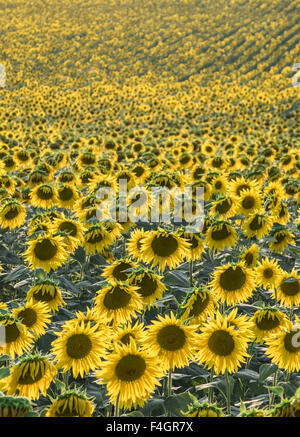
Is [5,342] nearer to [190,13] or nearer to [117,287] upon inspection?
[117,287]

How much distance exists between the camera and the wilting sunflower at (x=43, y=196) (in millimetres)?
7523

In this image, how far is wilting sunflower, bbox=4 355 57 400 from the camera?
2.80 meters

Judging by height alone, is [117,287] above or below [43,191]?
below

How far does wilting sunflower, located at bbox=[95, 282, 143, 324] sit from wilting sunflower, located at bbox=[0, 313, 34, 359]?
0.73 metres

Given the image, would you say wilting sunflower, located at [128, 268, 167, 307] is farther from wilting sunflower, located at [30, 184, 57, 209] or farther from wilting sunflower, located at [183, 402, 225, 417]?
A: wilting sunflower, located at [30, 184, 57, 209]

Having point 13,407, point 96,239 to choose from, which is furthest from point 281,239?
point 13,407

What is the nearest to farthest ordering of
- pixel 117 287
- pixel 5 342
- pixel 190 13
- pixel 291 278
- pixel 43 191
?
pixel 5 342 → pixel 117 287 → pixel 291 278 → pixel 43 191 → pixel 190 13

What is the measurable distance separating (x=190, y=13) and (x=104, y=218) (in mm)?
77665

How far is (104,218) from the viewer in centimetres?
615

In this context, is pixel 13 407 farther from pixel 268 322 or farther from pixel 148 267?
pixel 148 267

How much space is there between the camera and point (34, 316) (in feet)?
13.0

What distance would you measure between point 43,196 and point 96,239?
7.32 ft

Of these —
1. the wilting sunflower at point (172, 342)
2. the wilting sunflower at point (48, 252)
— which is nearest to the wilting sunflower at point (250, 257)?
the wilting sunflower at point (48, 252)
